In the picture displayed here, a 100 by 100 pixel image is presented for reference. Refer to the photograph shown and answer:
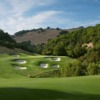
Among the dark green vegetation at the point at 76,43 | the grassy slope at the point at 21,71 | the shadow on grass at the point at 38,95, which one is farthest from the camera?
the dark green vegetation at the point at 76,43

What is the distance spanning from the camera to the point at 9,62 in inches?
1865

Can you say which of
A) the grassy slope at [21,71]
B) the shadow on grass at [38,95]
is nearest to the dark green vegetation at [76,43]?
the grassy slope at [21,71]

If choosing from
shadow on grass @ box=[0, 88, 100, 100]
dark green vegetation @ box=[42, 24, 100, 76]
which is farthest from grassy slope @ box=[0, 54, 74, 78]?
dark green vegetation @ box=[42, 24, 100, 76]

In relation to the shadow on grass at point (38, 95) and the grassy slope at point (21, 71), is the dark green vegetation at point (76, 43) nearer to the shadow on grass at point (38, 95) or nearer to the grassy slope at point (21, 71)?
the grassy slope at point (21, 71)

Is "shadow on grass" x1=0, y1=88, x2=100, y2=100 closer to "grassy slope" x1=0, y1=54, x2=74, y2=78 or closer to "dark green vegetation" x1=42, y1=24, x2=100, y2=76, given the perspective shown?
"grassy slope" x1=0, y1=54, x2=74, y2=78

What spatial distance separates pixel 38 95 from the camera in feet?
39.2

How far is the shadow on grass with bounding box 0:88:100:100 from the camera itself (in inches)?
454

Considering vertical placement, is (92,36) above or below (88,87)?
above

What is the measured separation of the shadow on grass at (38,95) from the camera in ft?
37.8

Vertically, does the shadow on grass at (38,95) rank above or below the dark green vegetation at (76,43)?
below

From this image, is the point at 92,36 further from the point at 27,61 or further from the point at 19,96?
the point at 19,96

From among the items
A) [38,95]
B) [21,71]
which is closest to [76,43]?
[21,71]

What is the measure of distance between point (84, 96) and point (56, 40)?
85620mm

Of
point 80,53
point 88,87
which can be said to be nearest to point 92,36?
point 80,53
